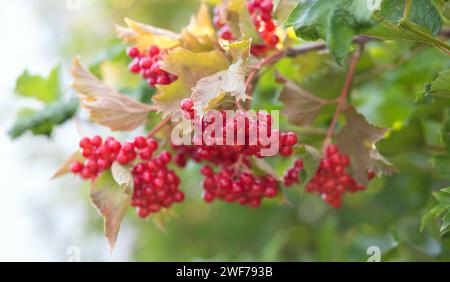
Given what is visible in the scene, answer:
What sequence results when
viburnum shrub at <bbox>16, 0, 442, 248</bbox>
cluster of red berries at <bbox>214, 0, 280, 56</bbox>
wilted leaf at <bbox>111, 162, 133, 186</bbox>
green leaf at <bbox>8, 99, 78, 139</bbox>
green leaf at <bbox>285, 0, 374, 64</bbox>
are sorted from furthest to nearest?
1. green leaf at <bbox>8, 99, 78, 139</bbox>
2. cluster of red berries at <bbox>214, 0, 280, 56</bbox>
3. wilted leaf at <bbox>111, 162, 133, 186</bbox>
4. viburnum shrub at <bbox>16, 0, 442, 248</bbox>
5. green leaf at <bbox>285, 0, 374, 64</bbox>

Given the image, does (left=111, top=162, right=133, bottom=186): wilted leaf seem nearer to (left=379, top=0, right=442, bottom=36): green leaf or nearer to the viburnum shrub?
the viburnum shrub

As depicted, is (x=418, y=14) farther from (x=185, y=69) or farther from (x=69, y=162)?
(x=69, y=162)

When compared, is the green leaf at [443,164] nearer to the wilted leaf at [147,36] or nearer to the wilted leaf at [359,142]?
the wilted leaf at [359,142]

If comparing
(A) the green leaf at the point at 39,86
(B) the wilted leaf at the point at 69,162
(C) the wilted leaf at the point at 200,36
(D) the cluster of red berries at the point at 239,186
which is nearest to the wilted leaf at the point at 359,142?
(D) the cluster of red berries at the point at 239,186

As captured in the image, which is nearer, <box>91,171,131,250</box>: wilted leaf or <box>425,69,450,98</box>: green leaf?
<box>425,69,450,98</box>: green leaf

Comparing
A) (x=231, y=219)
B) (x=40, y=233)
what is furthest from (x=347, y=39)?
(x=40, y=233)

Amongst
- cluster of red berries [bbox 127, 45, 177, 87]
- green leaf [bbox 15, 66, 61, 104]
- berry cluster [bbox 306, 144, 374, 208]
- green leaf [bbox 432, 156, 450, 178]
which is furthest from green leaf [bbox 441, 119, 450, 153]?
green leaf [bbox 15, 66, 61, 104]

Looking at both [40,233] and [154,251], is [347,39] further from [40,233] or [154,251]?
[40,233]
